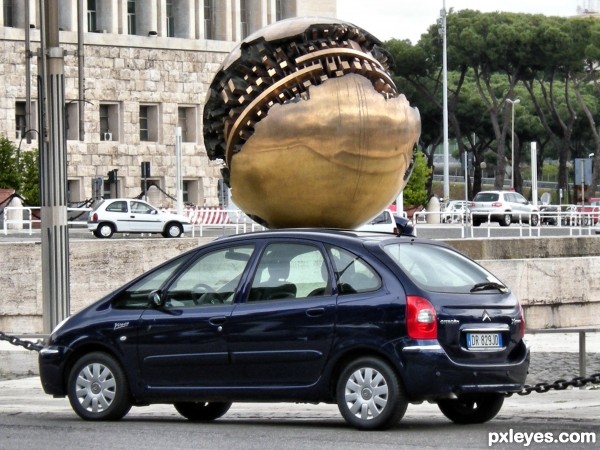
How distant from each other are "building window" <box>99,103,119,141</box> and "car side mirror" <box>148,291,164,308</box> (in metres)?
60.4

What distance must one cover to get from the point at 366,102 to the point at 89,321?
12.4 feet

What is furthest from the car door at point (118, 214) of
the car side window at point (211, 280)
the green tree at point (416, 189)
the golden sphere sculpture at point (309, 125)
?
the car side window at point (211, 280)

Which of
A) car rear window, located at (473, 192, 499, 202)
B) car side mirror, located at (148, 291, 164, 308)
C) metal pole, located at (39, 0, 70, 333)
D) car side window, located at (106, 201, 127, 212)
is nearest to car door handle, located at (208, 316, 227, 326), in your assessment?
car side mirror, located at (148, 291, 164, 308)

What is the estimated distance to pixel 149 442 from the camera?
1172 cm

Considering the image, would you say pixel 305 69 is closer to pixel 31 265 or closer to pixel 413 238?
pixel 413 238

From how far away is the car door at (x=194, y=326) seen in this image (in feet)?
42.0

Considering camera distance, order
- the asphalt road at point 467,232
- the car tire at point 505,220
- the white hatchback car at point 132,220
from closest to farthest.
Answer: the asphalt road at point 467,232
the white hatchback car at point 132,220
the car tire at point 505,220

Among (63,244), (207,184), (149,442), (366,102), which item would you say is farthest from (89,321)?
(207,184)

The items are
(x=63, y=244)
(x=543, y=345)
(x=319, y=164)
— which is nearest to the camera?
(x=319, y=164)

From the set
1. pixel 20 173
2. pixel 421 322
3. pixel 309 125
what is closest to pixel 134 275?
pixel 309 125

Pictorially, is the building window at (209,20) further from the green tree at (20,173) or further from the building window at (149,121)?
the green tree at (20,173)

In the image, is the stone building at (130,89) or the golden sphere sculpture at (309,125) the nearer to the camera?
the golden sphere sculpture at (309,125)

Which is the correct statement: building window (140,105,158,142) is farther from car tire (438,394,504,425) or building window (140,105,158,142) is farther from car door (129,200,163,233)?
car tire (438,394,504,425)

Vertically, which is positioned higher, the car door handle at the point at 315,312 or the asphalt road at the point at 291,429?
the car door handle at the point at 315,312
